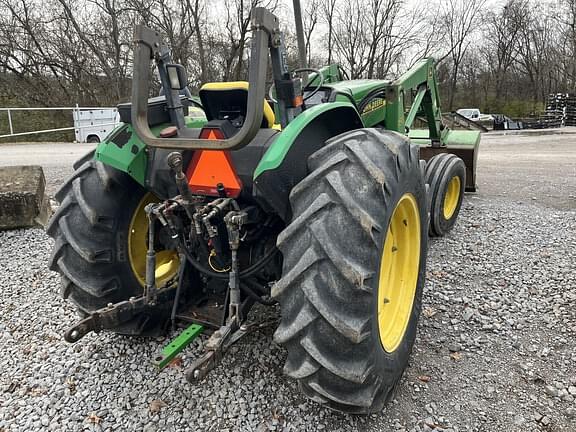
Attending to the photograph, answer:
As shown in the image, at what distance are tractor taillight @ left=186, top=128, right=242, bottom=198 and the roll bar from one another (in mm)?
267

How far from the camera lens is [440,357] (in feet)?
8.77

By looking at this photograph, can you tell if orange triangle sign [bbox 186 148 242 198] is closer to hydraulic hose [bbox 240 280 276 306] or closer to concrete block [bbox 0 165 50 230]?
hydraulic hose [bbox 240 280 276 306]

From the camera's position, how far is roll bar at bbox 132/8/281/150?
1.85 meters

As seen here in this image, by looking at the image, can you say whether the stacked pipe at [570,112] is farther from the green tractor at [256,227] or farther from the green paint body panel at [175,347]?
the green paint body panel at [175,347]

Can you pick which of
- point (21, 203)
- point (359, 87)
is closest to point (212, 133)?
point (359, 87)

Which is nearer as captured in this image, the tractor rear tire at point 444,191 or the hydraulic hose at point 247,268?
the hydraulic hose at point 247,268

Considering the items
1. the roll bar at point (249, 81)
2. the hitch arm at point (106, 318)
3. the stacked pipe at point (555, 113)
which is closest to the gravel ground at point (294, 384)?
the hitch arm at point (106, 318)

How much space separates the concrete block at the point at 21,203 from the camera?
A: 15.7 feet

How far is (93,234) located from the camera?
2.44 meters

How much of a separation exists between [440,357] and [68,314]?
250 centimetres

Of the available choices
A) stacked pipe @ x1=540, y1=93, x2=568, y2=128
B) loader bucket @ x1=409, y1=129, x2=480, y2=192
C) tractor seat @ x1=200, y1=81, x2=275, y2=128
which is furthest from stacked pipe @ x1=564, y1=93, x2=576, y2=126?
tractor seat @ x1=200, y1=81, x2=275, y2=128

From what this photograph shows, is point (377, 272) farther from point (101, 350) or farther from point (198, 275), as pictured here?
point (101, 350)

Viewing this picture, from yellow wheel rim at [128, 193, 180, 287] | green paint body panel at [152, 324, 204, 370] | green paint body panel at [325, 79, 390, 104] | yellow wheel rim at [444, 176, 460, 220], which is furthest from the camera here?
yellow wheel rim at [444, 176, 460, 220]

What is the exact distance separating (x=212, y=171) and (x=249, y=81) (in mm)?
543
